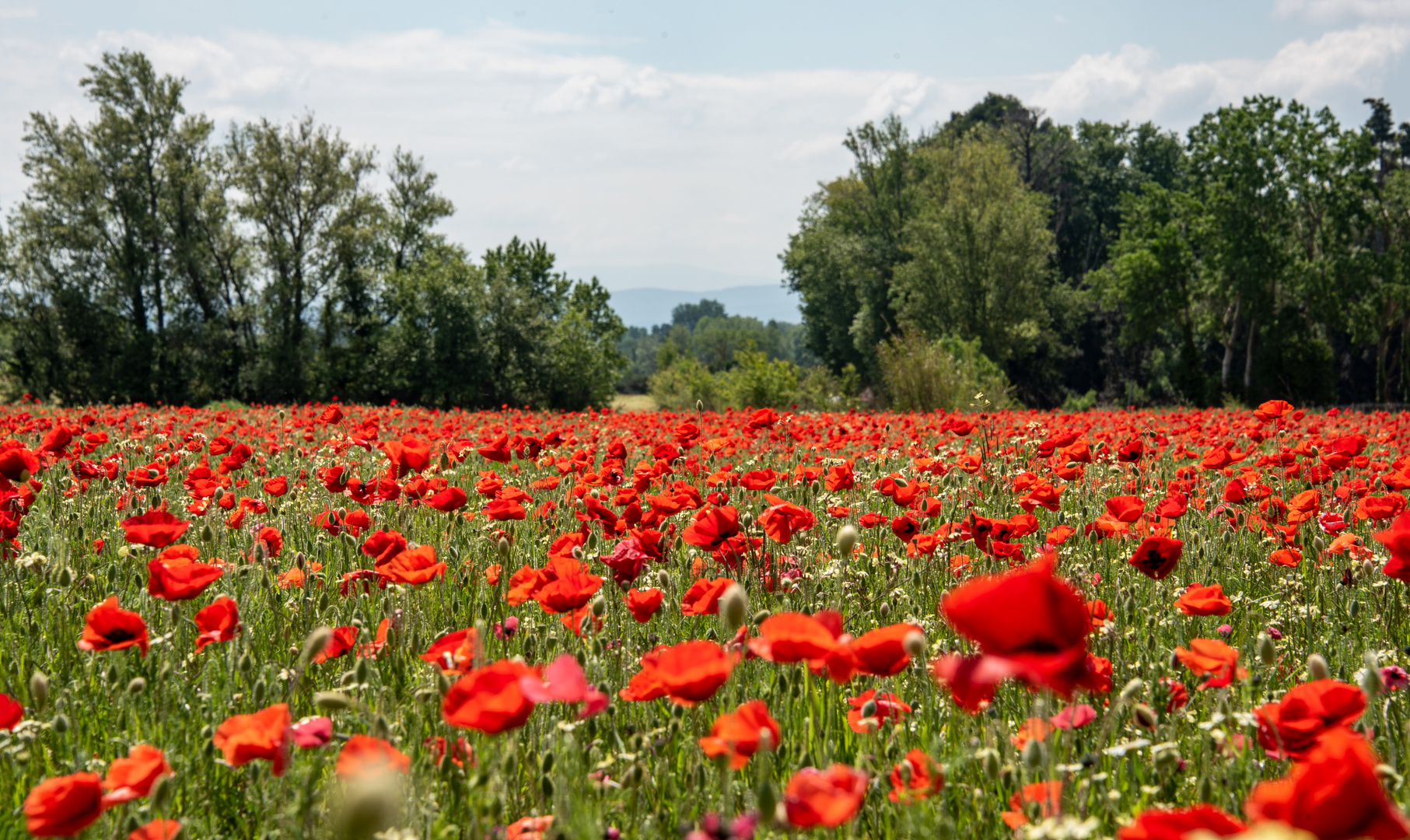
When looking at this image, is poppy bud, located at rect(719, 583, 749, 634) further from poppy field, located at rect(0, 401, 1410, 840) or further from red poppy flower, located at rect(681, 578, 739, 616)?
red poppy flower, located at rect(681, 578, 739, 616)

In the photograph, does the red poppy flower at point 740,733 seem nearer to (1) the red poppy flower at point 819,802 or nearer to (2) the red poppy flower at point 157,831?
(1) the red poppy flower at point 819,802

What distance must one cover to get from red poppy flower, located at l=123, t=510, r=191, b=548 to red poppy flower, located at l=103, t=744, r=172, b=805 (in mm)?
1010

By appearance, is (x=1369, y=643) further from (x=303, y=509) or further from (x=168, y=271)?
(x=168, y=271)

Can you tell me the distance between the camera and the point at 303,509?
464cm

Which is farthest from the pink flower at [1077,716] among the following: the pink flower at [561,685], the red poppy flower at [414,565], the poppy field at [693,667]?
the red poppy flower at [414,565]

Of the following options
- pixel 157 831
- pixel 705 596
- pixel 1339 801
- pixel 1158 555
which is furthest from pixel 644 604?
pixel 1339 801

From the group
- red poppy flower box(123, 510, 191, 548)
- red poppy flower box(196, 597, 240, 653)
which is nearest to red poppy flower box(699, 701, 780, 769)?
red poppy flower box(196, 597, 240, 653)

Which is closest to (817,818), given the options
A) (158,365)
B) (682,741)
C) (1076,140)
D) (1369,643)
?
(682,741)

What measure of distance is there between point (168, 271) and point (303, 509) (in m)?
38.3

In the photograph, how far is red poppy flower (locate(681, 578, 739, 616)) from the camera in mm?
2083

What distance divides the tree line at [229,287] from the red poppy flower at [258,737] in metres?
36.0

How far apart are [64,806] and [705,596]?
1.26 metres

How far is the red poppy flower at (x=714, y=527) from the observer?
2545 millimetres

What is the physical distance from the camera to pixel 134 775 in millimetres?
1413
